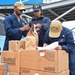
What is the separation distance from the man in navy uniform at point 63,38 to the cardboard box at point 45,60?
0.13 meters

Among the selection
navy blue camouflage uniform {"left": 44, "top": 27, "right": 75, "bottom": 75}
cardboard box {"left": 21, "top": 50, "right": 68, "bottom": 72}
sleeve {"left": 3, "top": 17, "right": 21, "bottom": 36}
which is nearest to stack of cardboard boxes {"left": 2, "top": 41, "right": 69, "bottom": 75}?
cardboard box {"left": 21, "top": 50, "right": 68, "bottom": 72}

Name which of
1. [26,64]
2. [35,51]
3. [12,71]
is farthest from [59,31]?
[12,71]

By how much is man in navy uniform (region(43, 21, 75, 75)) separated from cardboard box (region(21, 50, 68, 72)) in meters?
0.13

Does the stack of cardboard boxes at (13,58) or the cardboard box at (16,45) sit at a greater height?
the cardboard box at (16,45)

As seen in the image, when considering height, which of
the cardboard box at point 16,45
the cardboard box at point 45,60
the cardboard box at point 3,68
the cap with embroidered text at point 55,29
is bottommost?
the cardboard box at point 3,68

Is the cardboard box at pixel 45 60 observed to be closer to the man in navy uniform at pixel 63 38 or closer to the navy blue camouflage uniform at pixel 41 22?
the man in navy uniform at pixel 63 38

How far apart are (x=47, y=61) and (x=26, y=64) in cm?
37

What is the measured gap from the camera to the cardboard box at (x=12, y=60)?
3.85 metres

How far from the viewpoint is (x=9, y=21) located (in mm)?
4547

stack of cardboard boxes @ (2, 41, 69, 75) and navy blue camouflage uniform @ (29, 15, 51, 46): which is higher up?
navy blue camouflage uniform @ (29, 15, 51, 46)

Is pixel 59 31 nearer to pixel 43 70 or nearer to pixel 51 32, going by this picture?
pixel 51 32

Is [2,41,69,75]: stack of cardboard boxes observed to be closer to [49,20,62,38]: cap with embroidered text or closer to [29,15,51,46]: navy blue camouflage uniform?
[49,20,62,38]: cap with embroidered text

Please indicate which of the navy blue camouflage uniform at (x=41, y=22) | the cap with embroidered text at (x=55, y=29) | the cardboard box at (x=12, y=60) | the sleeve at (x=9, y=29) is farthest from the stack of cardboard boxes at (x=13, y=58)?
the cap with embroidered text at (x=55, y=29)

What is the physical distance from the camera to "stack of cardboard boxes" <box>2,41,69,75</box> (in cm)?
353
